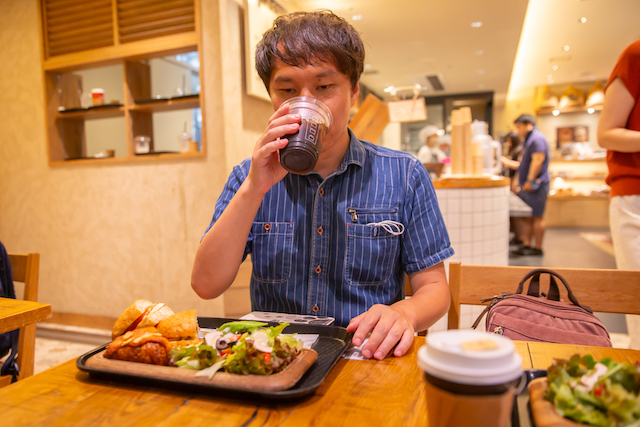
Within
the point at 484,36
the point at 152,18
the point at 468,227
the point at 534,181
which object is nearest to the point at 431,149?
the point at 484,36

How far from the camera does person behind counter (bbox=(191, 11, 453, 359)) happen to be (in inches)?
40.7

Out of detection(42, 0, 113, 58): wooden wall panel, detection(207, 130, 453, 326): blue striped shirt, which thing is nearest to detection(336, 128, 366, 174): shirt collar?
detection(207, 130, 453, 326): blue striped shirt

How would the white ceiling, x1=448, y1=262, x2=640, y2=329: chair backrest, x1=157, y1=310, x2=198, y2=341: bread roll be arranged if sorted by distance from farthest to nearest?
the white ceiling < x1=448, y1=262, x2=640, y2=329: chair backrest < x1=157, y1=310, x2=198, y2=341: bread roll

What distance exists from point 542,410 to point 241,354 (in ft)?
1.33

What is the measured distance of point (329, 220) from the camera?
3.85 feet

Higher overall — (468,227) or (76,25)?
(76,25)

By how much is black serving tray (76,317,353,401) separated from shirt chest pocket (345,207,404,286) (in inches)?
12.1

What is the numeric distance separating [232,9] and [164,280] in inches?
85.1

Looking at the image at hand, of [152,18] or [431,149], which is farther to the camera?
[431,149]

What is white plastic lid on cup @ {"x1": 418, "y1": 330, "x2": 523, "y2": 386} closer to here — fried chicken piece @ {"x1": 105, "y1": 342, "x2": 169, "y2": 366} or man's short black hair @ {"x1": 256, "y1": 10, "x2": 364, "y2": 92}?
fried chicken piece @ {"x1": 105, "y1": 342, "x2": 169, "y2": 366}

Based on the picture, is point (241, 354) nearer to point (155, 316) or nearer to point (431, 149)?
point (155, 316)

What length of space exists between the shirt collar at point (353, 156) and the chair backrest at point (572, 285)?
0.40m

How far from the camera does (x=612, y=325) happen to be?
10.4ft

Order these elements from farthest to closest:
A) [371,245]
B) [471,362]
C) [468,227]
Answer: [468,227]
[371,245]
[471,362]
